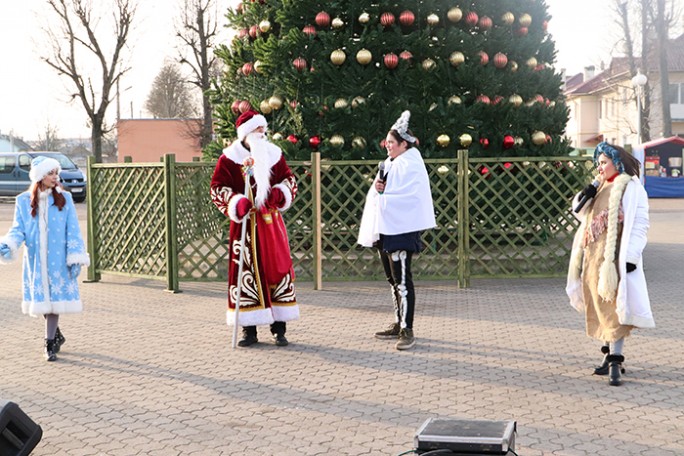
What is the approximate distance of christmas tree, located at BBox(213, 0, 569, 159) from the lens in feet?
38.4

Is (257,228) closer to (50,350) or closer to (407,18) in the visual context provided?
(50,350)

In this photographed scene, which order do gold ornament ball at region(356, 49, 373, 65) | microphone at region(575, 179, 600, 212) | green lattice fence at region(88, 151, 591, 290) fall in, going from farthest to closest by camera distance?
gold ornament ball at region(356, 49, 373, 65) < green lattice fence at region(88, 151, 591, 290) < microphone at region(575, 179, 600, 212)

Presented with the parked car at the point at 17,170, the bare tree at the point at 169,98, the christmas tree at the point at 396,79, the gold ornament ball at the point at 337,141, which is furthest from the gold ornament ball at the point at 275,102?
the bare tree at the point at 169,98

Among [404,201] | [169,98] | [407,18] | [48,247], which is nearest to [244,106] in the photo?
[407,18]

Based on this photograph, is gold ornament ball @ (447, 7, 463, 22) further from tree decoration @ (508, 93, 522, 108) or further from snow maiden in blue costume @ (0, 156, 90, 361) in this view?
snow maiden in blue costume @ (0, 156, 90, 361)

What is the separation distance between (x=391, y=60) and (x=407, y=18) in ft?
1.91

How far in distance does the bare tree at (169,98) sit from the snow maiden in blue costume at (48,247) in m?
49.1

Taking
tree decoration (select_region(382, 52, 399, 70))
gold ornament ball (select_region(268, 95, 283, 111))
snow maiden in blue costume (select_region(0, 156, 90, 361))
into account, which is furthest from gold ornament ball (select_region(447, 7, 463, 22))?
snow maiden in blue costume (select_region(0, 156, 90, 361))

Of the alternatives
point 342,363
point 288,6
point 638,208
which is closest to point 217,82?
point 288,6

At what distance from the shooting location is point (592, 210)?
21.3 ft

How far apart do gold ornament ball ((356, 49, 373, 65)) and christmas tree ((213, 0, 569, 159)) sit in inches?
0.6

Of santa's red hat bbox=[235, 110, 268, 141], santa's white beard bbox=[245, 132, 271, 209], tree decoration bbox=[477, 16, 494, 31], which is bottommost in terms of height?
santa's white beard bbox=[245, 132, 271, 209]

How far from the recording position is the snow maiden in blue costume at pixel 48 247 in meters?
7.29

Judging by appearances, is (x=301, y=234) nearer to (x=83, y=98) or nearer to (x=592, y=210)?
(x=592, y=210)
